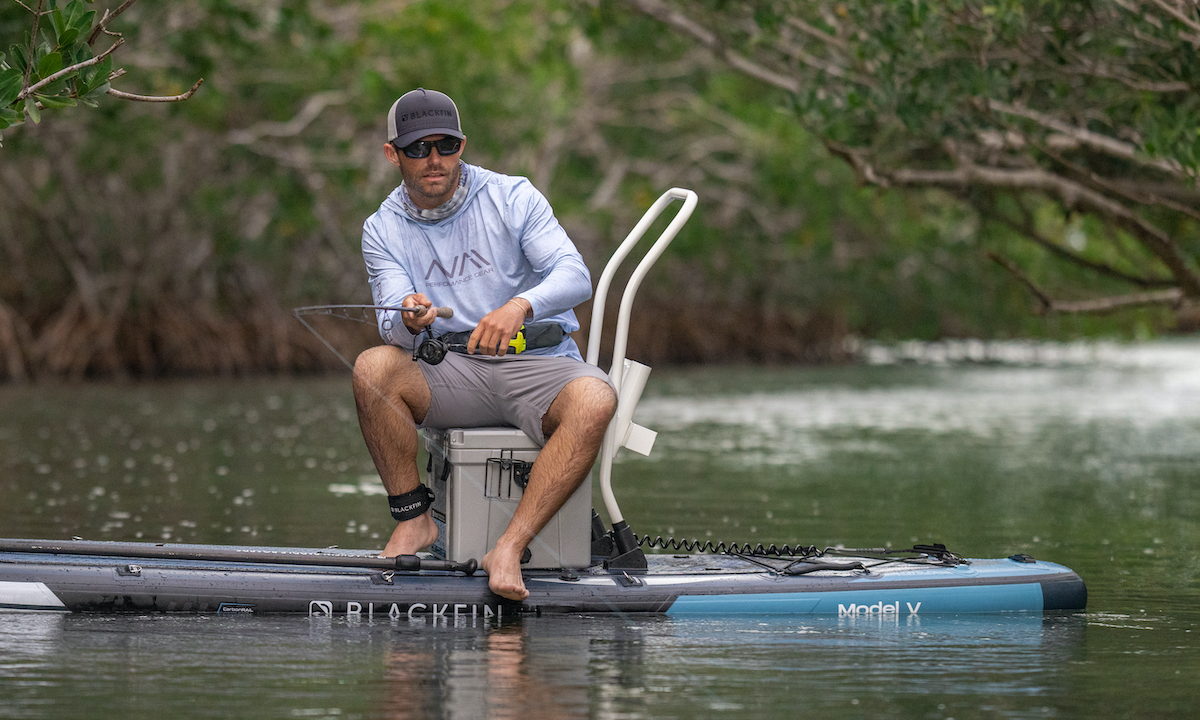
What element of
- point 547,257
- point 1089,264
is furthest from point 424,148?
point 1089,264

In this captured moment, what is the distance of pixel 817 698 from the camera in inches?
188

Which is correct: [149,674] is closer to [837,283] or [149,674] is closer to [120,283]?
[120,283]

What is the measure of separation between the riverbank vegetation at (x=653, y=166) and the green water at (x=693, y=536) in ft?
5.48

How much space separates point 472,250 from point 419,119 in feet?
1.50

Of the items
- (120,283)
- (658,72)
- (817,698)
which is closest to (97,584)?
(817,698)

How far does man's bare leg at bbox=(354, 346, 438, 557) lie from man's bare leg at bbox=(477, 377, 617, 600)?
1.41 ft

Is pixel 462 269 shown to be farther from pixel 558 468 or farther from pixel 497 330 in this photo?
pixel 558 468

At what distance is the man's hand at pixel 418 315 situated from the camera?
5.71 metres

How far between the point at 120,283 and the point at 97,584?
1931 cm

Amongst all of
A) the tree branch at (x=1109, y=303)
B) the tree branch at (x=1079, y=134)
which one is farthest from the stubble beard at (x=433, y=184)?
the tree branch at (x=1109, y=303)

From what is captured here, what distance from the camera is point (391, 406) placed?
5898 mm

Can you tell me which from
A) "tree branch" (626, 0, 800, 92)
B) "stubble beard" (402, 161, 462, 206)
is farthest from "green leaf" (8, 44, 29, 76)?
"tree branch" (626, 0, 800, 92)

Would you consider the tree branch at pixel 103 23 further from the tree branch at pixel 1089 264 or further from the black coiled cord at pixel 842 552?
the tree branch at pixel 1089 264

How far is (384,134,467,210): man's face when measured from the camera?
5875mm
